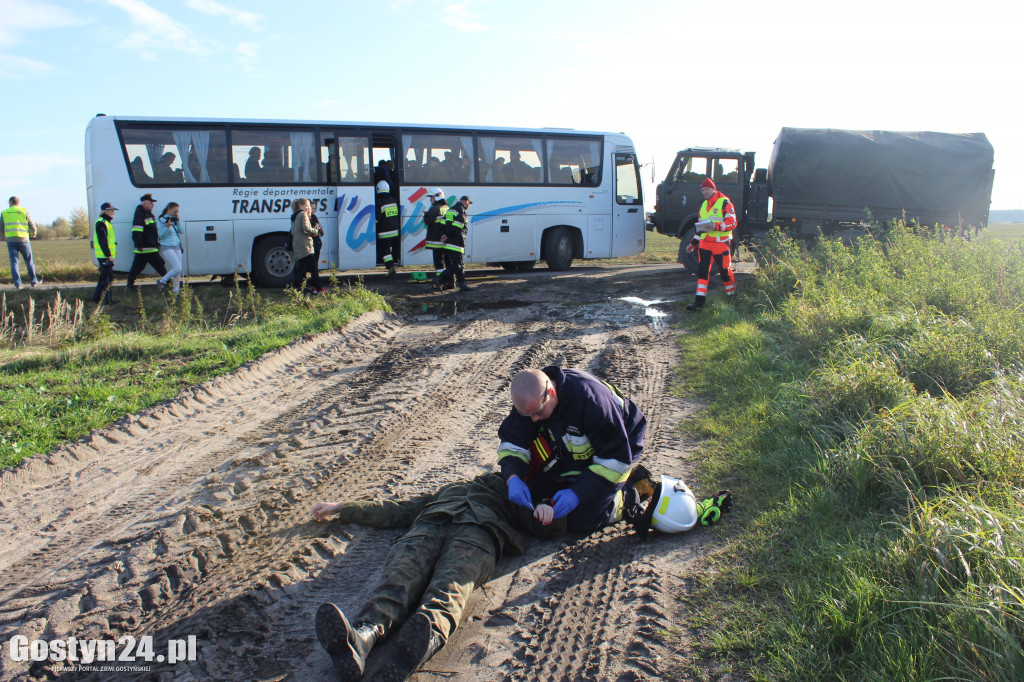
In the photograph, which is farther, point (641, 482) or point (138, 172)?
point (138, 172)

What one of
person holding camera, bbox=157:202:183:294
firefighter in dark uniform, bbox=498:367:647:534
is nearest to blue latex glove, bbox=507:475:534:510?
firefighter in dark uniform, bbox=498:367:647:534

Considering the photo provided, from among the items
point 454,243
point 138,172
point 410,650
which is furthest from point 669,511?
point 138,172

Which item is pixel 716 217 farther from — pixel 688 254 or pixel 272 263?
pixel 272 263

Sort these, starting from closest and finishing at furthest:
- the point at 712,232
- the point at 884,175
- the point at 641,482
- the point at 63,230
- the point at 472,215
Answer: the point at 641,482, the point at 712,232, the point at 884,175, the point at 472,215, the point at 63,230

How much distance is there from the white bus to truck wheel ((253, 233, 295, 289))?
22 mm

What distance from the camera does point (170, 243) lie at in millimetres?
12227

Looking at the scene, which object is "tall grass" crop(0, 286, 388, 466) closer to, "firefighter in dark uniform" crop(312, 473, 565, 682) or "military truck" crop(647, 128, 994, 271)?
"firefighter in dark uniform" crop(312, 473, 565, 682)

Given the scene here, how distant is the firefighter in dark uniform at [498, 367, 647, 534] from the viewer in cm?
381

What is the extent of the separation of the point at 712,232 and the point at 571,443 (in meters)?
7.78

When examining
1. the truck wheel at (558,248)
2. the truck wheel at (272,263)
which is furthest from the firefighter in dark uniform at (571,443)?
the truck wheel at (558,248)

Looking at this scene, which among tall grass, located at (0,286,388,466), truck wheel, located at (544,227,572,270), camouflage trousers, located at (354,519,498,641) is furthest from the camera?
truck wheel, located at (544,227,572,270)

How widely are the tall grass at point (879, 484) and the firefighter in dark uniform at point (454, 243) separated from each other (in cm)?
703

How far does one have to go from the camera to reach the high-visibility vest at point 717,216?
34.7ft

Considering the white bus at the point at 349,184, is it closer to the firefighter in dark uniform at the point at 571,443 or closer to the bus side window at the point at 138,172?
the bus side window at the point at 138,172
